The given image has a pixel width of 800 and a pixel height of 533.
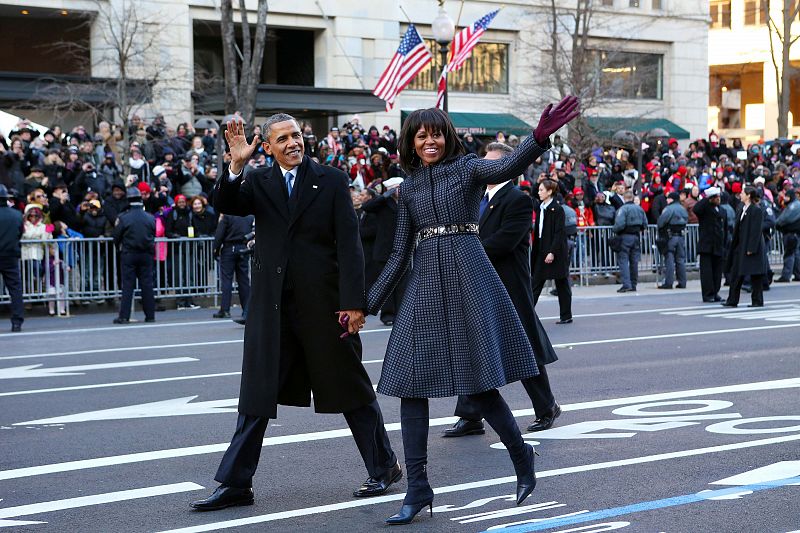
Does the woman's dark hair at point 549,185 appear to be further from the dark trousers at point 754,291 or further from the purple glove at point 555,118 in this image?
→ the purple glove at point 555,118

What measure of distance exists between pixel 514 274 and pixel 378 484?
95.9 inches

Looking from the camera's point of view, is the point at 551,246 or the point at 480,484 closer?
the point at 480,484

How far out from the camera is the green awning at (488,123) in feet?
137

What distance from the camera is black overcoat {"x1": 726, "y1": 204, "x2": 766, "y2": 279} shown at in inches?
725

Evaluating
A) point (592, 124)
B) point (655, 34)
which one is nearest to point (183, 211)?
point (592, 124)

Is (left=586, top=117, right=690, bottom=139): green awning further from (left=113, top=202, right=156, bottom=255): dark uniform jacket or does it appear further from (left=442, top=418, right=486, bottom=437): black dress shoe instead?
(left=442, top=418, right=486, bottom=437): black dress shoe

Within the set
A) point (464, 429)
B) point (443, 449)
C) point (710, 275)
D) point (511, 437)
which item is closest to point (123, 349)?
point (464, 429)

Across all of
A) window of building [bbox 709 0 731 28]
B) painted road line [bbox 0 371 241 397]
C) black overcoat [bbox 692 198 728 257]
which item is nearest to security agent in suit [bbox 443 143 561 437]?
painted road line [bbox 0 371 241 397]

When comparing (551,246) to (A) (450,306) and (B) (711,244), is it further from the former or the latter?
(A) (450,306)

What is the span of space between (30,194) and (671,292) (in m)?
11.3

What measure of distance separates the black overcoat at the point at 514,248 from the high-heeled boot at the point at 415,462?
2335 millimetres

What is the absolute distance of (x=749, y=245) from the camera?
60.9 feet

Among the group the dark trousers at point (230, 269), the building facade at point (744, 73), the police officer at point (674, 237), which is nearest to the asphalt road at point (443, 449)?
the dark trousers at point (230, 269)

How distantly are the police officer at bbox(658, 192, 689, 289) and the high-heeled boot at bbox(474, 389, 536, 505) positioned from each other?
17.7m
